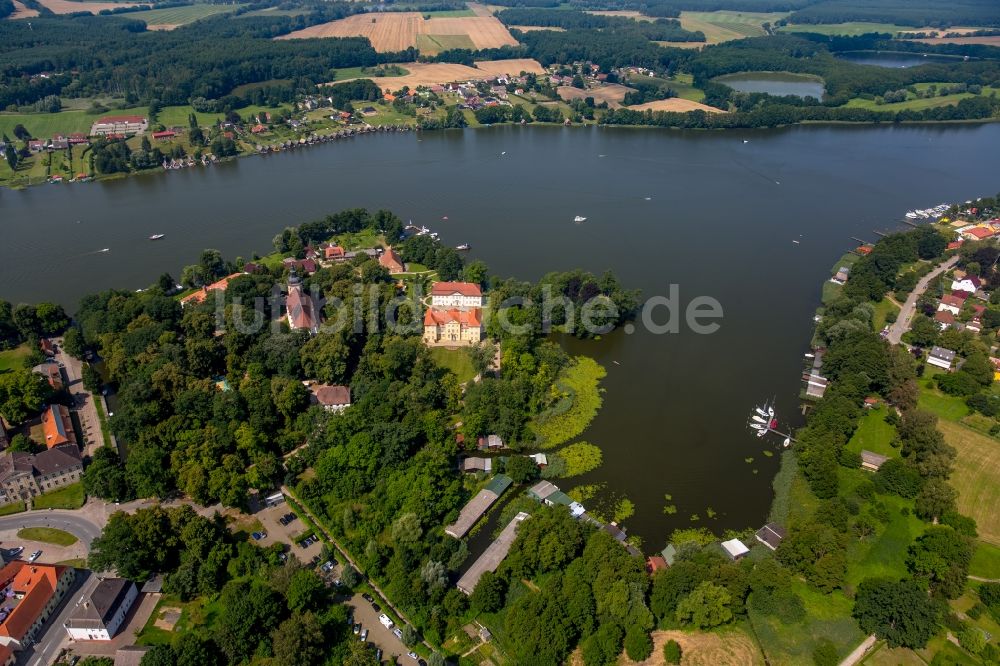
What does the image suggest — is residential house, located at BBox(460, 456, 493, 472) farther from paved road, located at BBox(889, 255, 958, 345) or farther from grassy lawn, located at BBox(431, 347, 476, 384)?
paved road, located at BBox(889, 255, 958, 345)

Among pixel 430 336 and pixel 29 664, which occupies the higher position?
pixel 430 336

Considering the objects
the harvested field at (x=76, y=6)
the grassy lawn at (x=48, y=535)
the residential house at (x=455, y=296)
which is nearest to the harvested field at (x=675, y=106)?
the residential house at (x=455, y=296)

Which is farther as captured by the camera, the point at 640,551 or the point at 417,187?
the point at 417,187

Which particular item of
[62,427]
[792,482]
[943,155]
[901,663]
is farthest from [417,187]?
[943,155]

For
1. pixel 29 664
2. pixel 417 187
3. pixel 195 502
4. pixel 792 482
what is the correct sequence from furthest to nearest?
1. pixel 417 187
2. pixel 792 482
3. pixel 195 502
4. pixel 29 664

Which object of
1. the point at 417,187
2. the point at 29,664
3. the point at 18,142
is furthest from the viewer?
the point at 18,142

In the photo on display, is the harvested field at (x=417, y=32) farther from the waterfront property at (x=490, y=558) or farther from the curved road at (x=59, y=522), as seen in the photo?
the waterfront property at (x=490, y=558)

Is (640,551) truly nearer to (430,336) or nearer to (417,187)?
(430,336)

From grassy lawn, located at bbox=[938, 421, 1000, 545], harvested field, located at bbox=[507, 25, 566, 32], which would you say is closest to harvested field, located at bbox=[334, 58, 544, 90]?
harvested field, located at bbox=[507, 25, 566, 32]
